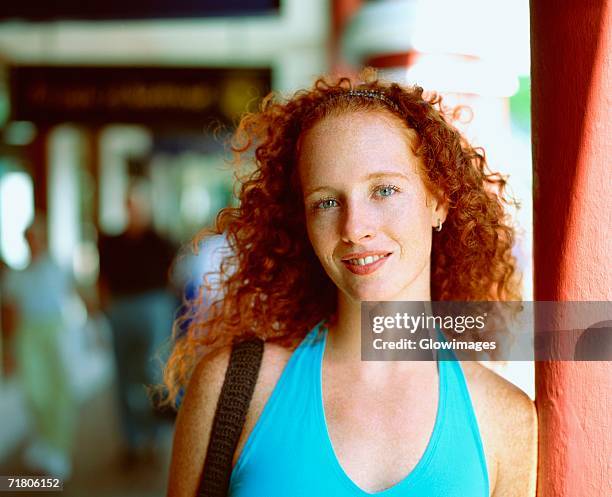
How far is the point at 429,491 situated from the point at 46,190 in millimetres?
8143

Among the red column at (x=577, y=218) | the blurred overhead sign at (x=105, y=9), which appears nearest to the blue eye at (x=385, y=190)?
the red column at (x=577, y=218)

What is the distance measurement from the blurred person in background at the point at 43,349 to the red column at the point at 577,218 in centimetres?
424

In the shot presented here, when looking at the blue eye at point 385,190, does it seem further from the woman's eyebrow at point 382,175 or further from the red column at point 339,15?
the red column at point 339,15

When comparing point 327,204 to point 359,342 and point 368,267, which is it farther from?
point 359,342

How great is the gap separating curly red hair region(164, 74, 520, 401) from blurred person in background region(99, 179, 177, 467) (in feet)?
11.1

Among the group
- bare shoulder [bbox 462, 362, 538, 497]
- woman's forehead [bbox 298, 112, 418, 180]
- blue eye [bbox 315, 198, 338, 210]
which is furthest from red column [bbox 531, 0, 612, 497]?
blue eye [bbox 315, 198, 338, 210]

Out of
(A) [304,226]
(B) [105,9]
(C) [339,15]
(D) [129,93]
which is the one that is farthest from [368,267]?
(C) [339,15]

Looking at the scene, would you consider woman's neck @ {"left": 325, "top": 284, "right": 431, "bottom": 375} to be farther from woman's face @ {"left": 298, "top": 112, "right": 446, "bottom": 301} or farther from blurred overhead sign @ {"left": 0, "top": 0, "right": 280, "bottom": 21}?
blurred overhead sign @ {"left": 0, "top": 0, "right": 280, "bottom": 21}

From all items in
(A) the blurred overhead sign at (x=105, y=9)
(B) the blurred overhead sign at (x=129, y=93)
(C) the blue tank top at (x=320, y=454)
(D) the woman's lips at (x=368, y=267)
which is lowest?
(C) the blue tank top at (x=320, y=454)

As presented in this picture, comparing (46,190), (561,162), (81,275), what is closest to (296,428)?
(561,162)

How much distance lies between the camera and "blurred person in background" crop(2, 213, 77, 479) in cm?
476

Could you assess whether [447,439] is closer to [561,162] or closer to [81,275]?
[561,162]

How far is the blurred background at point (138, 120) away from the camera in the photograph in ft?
8.49

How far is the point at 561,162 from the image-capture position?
1.16m
